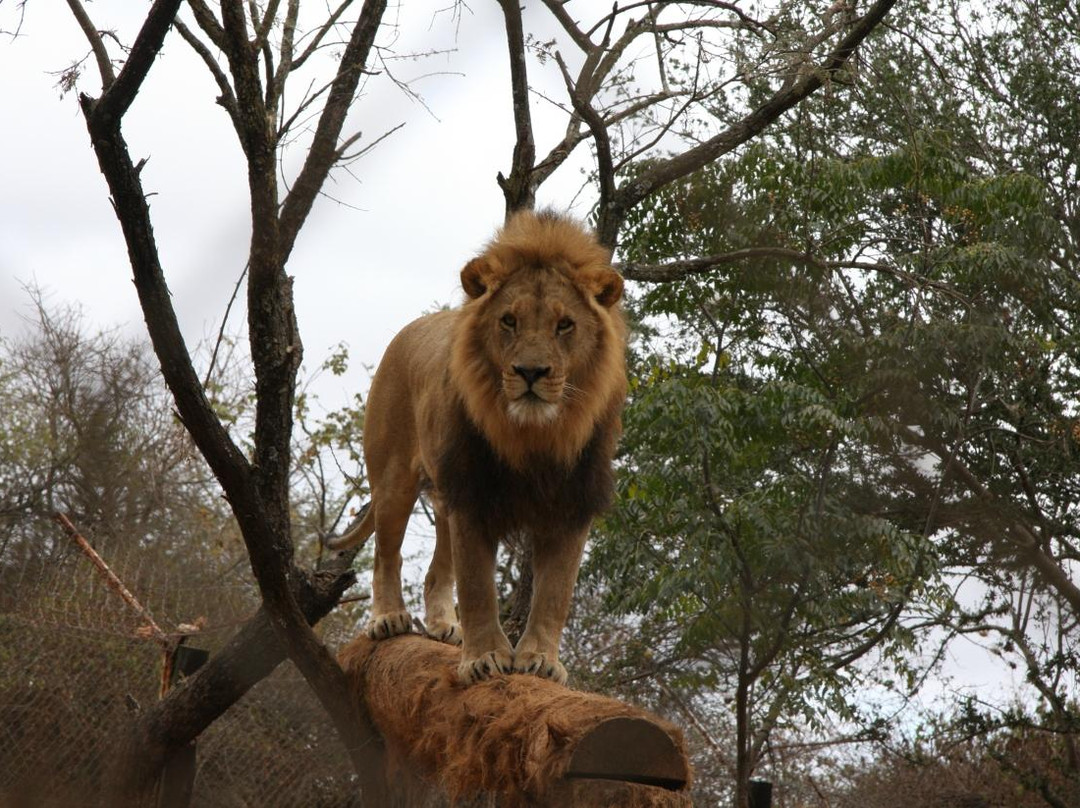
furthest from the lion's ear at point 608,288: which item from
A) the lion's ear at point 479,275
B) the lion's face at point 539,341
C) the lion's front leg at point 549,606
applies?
the lion's front leg at point 549,606

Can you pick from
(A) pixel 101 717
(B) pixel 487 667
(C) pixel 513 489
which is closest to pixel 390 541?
(C) pixel 513 489

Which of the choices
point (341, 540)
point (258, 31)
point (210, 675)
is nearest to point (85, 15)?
point (258, 31)

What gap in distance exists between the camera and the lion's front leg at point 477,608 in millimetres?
4156

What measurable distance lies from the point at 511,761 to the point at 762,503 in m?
6.44

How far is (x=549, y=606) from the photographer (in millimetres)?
4289

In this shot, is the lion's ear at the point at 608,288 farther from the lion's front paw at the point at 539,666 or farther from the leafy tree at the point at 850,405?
the leafy tree at the point at 850,405

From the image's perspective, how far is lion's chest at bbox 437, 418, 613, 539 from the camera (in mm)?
4344

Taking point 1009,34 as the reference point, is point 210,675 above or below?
below

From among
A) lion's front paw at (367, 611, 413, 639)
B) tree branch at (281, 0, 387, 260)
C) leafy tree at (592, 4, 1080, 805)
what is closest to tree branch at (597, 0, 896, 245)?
leafy tree at (592, 4, 1080, 805)

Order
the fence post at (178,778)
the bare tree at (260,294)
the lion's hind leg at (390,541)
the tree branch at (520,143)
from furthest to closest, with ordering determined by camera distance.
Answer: the tree branch at (520,143) → the fence post at (178,778) → the lion's hind leg at (390,541) → the bare tree at (260,294)

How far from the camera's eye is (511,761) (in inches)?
135

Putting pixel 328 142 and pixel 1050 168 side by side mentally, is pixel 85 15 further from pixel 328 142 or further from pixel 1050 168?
pixel 1050 168

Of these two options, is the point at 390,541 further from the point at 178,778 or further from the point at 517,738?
the point at 517,738

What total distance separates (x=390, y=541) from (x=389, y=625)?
14.6 inches
